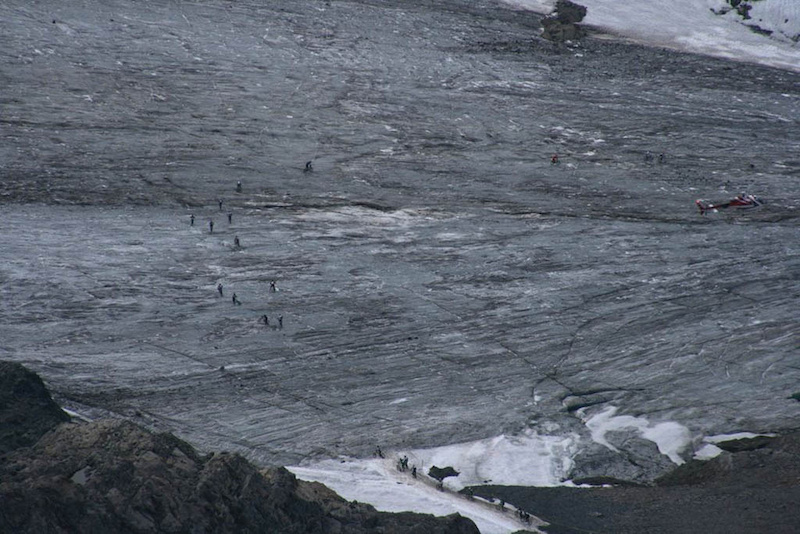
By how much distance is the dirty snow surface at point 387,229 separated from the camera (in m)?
21.0

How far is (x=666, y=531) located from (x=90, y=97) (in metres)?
21.8

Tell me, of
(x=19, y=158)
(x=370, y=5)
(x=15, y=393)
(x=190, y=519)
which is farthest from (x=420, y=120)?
(x=190, y=519)

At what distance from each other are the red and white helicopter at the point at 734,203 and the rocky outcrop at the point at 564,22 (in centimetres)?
1101

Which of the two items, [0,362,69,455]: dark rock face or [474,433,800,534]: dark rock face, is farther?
[474,433,800,534]: dark rock face

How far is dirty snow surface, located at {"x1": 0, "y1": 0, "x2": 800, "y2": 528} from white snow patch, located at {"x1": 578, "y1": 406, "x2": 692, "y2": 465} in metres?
0.06

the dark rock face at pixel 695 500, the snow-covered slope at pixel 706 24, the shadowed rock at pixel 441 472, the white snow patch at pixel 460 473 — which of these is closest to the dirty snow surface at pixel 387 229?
the white snow patch at pixel 460 473

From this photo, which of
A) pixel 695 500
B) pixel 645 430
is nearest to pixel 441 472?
pixel 695 500

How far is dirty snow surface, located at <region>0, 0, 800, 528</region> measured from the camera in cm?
2103

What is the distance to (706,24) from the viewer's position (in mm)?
40469

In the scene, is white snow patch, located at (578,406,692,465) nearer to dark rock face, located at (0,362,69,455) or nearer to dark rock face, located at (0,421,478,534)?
dark rock face, located at (0,421,478,534)

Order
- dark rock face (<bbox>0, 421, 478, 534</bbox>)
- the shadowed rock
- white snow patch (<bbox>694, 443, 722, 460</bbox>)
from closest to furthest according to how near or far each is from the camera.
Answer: dark rock face (<bbox>0, 421, 478, 534</bbox>), the shadowed rock, white snow patch (<bbox>694, 443, 722, 460</bbox>)

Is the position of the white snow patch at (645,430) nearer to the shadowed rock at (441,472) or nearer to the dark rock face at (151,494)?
the shadowed rock at (441,472)

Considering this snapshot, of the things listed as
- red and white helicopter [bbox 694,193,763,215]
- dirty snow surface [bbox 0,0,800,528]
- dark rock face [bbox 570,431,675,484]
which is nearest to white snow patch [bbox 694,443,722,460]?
dirty snow surface [bbox 0,0,800,528]

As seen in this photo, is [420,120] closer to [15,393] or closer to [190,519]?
[15,393]
